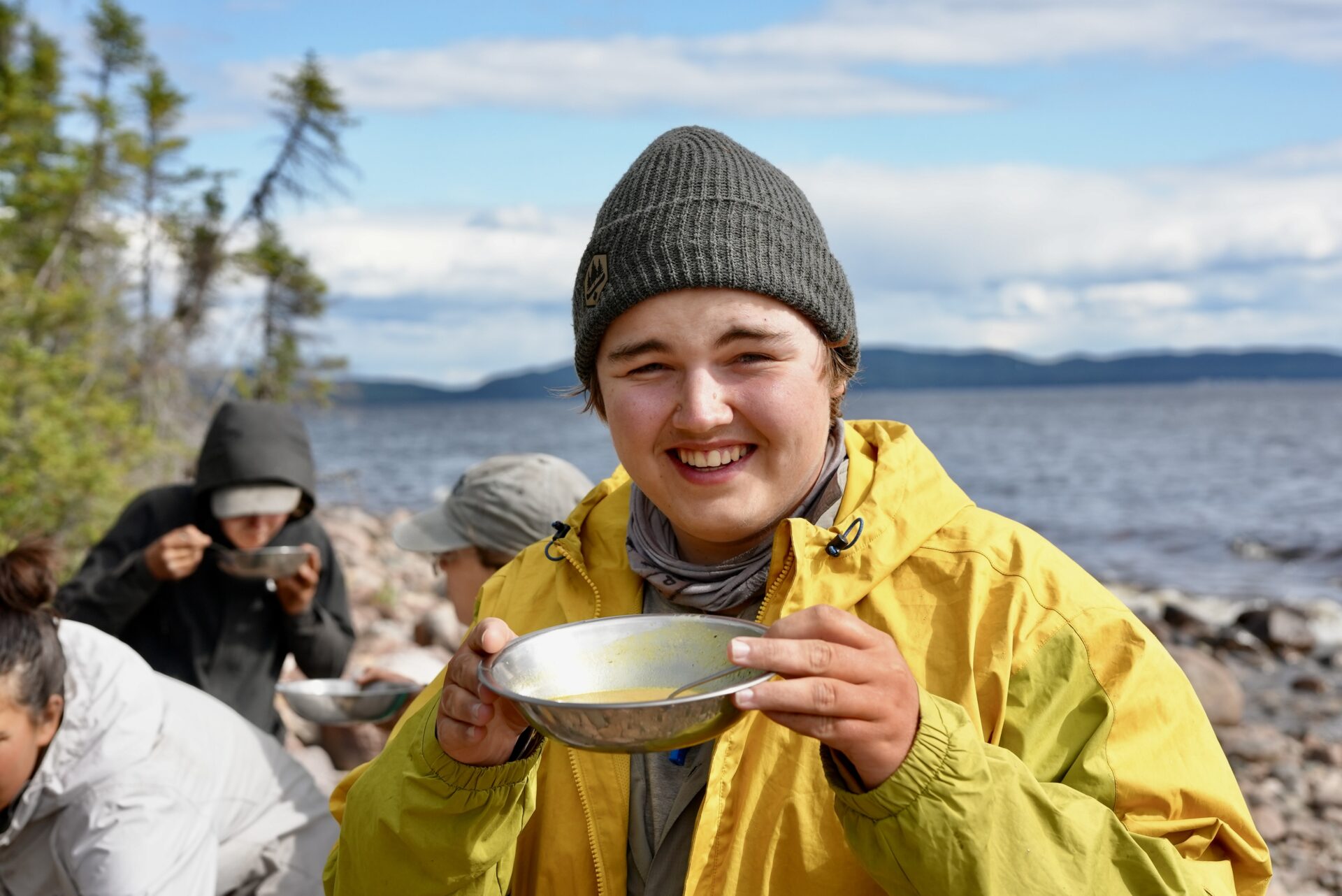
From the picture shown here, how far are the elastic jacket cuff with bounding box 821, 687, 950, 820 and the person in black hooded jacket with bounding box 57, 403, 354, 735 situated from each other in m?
4.05

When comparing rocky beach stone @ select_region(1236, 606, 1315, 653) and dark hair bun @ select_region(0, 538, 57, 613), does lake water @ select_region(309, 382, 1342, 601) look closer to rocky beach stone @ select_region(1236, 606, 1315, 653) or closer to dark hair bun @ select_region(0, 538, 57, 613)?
dark hair bun @ select_region(0, 538, 57, 613)

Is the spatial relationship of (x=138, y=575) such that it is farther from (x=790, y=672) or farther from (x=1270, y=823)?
(x=1270, y=823)

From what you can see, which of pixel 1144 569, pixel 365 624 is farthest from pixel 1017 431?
pixel 365 624

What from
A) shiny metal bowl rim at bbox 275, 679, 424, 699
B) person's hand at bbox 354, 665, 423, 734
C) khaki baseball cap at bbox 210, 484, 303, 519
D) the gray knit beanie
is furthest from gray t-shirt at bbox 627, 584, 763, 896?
khaki baseball cap at bbox 210, 484, 303, 519

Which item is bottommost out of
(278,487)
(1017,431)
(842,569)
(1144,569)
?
(1017,431)

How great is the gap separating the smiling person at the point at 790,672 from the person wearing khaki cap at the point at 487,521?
6.06 ft

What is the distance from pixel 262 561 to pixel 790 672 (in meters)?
4.01

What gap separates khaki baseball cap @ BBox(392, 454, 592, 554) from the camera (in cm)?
432

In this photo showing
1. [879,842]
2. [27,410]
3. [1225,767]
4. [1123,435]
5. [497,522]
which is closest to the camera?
[879,842]

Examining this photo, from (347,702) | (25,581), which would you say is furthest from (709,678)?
(347,702)

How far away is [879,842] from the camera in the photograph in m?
1.70

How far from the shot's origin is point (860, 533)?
6.92ft

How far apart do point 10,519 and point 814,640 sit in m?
9.99

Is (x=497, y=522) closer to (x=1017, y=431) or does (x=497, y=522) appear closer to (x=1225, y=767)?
(x=1225, y=767)
